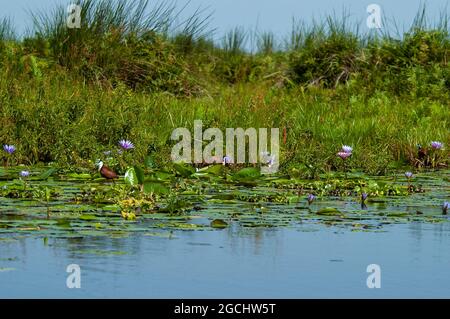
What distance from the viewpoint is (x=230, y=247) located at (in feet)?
17.5

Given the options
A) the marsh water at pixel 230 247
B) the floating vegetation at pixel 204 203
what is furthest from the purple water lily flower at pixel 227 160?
the marsh water at pixel 230 247

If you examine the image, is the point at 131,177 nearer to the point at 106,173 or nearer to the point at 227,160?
the point at 106,173

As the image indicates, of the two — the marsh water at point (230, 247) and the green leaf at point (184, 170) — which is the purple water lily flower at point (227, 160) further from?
the marsh water at point (230, 247)

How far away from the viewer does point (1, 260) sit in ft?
16.0

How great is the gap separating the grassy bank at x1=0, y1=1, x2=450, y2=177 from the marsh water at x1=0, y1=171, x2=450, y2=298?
1.80m

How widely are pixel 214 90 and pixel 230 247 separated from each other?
35.6 feet

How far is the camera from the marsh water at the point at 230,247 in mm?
4418

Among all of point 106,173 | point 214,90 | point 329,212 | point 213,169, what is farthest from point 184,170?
point 214,90

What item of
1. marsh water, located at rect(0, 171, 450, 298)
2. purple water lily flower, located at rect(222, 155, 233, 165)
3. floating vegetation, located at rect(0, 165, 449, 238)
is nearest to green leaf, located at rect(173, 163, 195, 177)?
floating vegetation, located at rect(0, 165, 449, 238)

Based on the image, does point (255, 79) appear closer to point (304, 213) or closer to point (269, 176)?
point (269, 176)

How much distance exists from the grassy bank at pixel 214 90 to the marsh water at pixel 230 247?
180 centimetres

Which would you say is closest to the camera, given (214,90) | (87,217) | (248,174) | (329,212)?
(87,217)
